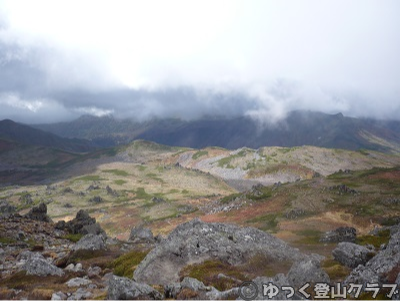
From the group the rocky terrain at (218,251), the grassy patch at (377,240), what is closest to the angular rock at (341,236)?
the rocky terrain at (218,251)

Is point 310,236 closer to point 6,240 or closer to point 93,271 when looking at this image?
point 93,271

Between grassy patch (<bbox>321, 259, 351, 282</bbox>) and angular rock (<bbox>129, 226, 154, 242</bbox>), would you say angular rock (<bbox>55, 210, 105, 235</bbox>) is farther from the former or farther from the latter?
grassy patch (<bbox>321, 259, 351, 282</bbox>)

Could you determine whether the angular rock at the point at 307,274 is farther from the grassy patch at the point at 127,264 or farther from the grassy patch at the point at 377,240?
the grassy patch at the point at 377,240

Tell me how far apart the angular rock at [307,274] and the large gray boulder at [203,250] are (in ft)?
30.7

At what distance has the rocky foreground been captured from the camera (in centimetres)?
2059

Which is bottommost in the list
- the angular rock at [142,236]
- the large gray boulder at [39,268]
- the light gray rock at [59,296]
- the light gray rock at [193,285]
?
the angular rock at [142,236]

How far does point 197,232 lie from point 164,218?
88014 mm

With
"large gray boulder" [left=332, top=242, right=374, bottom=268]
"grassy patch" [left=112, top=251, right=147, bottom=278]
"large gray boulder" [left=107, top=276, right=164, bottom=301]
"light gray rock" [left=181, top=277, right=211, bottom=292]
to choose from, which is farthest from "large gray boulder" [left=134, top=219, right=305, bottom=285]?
"large gray boulder" [left=107, top=276, right=164, bottom=301]

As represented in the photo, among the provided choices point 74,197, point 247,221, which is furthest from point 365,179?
point 74,197

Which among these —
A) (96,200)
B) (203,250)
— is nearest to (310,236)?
(203,250)

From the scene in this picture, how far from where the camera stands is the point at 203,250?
3459 centimetres

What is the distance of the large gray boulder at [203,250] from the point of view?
3153 cm

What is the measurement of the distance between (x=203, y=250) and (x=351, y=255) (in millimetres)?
15556

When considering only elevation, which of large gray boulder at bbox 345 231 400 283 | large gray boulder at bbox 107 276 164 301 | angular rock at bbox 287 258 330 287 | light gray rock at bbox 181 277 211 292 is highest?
large gray boulder at bbox 345 231 400 283
